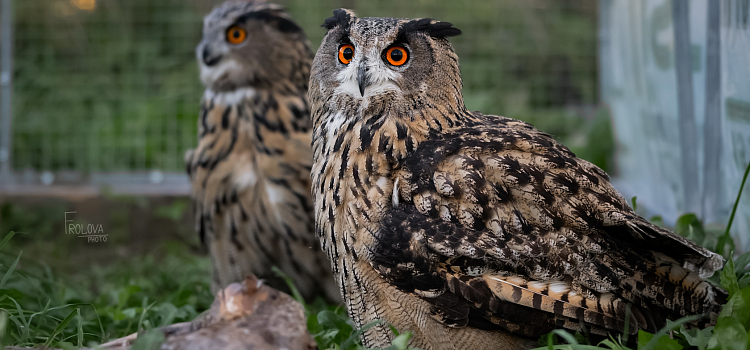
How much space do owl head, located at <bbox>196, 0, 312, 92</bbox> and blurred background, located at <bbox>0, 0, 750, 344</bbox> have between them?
1.25 meters

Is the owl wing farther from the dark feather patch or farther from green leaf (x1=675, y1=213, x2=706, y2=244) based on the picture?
the dark feather patch

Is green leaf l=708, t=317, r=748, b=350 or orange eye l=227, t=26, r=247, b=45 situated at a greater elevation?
orange eye l=227, t=26, r=247, b=45

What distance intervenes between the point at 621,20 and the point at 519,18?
163 cm

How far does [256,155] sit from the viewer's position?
321cm

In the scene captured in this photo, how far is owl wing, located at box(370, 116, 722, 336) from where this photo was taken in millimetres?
1819

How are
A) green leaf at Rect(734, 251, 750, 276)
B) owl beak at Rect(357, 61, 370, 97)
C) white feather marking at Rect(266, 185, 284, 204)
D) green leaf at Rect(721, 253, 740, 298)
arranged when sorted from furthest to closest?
white feather marking at Rect(266, 185, 284, 204), green leaf at Rect(734, 251, 750, 276), owl beak at Rect(357, 61, 370, 97), green leaf at Rect(721, 253, 740, 298)

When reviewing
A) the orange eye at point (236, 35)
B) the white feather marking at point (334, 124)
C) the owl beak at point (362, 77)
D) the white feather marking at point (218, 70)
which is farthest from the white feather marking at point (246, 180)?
the owl beak at point (362, 77)

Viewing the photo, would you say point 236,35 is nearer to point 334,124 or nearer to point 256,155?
point 256,155

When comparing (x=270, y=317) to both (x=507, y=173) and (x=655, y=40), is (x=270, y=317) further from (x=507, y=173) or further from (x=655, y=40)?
(x=655, y=40)

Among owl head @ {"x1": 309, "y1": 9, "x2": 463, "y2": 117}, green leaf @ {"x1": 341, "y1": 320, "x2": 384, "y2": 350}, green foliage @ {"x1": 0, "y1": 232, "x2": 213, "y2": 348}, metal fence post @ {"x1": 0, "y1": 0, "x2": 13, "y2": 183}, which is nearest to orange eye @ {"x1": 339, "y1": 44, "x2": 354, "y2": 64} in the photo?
owl head @ {"x1": 309, "y1": 9, "x2": 463, "y2": 117}

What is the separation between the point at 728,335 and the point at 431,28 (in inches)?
52.5

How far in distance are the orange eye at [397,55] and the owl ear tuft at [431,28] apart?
2.7 inches

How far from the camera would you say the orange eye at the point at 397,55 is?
81.0 inches

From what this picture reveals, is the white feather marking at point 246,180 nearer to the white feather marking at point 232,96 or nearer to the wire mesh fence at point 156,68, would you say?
the white feather marking at point 232,96
